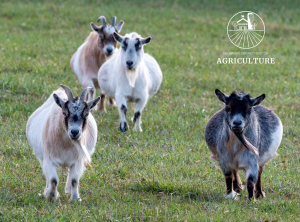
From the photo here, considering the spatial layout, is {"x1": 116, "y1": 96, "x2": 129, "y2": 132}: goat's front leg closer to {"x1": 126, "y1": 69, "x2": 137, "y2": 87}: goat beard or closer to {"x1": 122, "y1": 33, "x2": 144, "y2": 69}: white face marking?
{"x1": 126, "y1": 69, "x2": 137, "y2": 87}: goat beard

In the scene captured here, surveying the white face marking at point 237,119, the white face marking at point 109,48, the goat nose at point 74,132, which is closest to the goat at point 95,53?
the white face marking at point 109,48

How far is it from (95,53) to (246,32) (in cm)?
826

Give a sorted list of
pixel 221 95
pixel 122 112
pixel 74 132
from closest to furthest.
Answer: pixel 74 132 → pixel 221 95 → pixel 122 112

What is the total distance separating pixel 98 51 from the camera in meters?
9.77

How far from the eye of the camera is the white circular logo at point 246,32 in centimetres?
1602

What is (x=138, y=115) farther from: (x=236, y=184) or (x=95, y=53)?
(x=236, y=184)

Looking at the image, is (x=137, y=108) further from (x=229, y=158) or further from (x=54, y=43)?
(x=54, y=43)

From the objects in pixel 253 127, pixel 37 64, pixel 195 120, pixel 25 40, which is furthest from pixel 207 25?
pixel 253 127

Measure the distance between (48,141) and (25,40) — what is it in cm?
928

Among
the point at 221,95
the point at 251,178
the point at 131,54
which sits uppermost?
the point at 131,54

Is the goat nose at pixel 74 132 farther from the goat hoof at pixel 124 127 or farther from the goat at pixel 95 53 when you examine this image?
Result: the goat at pixel 95 53

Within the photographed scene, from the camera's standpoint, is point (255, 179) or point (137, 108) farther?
point (137, 108)

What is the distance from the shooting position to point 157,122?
8398 mm

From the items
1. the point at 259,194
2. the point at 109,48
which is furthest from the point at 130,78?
the point at 259,194
